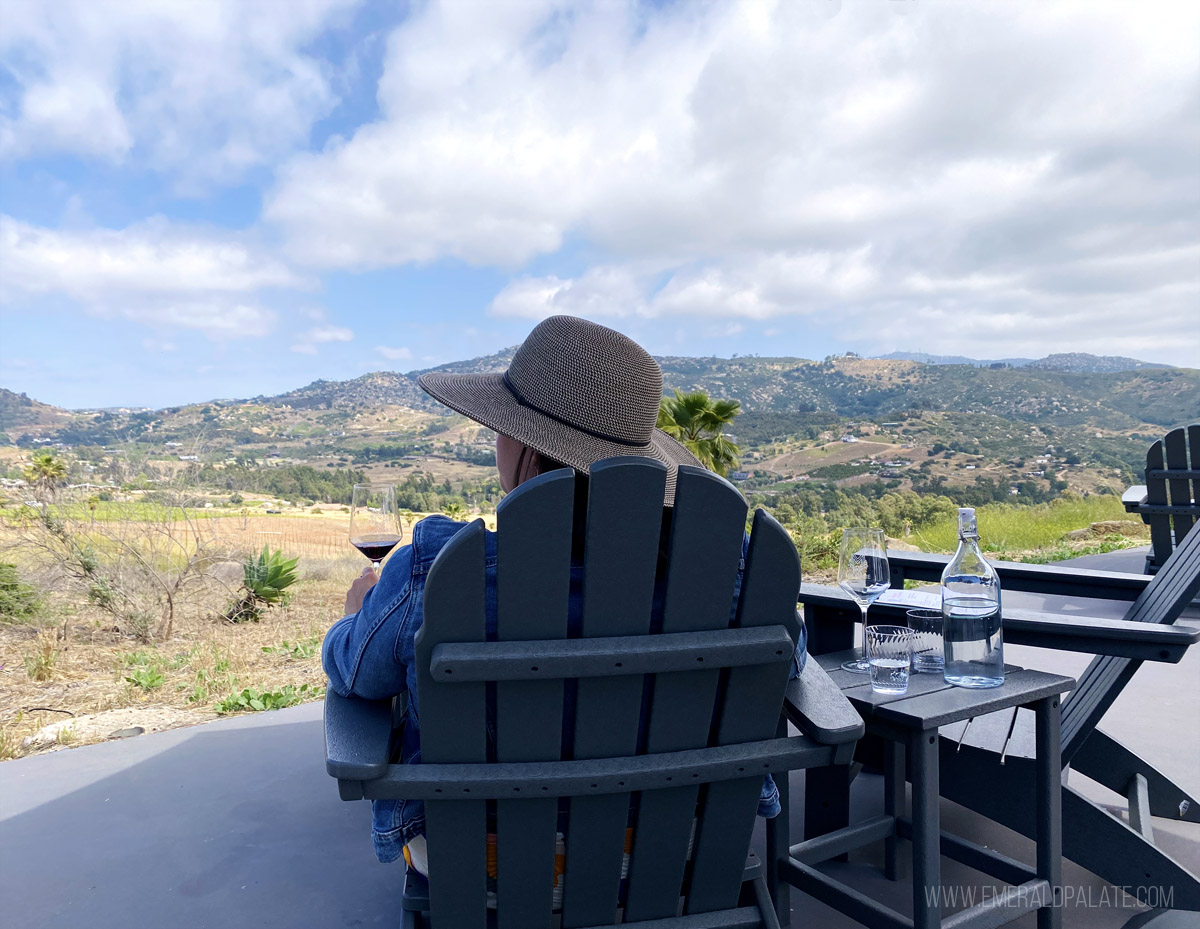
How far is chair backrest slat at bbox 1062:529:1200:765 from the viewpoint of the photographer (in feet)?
5.69

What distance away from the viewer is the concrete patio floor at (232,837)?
1845mm

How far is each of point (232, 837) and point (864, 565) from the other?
1.98 metres

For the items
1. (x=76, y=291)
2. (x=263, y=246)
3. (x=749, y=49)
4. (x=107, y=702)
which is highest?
(x=263, y=246)

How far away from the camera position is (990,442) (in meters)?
28.2

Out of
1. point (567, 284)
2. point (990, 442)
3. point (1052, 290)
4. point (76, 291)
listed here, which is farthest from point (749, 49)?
point (76, 291)

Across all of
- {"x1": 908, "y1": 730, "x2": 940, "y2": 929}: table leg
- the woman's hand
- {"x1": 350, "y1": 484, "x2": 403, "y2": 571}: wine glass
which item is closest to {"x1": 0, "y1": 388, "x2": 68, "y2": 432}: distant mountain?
{"x1": 350, "y1": 484, "x2": 403, "y2": 571}: wine glass

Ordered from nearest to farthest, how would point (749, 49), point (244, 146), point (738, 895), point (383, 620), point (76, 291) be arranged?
point (383, 620), point (738, 895), point (749, 49), point (244, 146), point (76, 291)

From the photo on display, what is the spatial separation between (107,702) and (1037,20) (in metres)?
21.8

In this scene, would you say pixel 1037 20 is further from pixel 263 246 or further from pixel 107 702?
pixel 263 246

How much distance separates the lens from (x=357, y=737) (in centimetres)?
110

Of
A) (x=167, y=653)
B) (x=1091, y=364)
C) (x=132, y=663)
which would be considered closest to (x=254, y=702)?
(x=132, y=663)

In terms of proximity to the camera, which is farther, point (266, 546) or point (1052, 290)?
point (1052, 290)

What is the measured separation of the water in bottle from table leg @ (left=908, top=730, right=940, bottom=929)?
222 mm

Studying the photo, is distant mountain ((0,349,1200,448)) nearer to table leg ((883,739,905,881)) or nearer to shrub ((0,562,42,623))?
shrub ((0,562,42,623))
